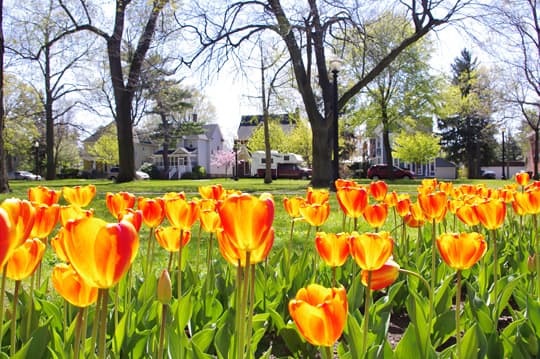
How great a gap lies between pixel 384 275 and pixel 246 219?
519mm

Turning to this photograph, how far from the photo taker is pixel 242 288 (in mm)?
1459

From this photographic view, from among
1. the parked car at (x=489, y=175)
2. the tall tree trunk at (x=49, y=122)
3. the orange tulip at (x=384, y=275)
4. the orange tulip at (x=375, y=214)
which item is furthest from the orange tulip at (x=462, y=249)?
the parked car at (x=489, y=175)

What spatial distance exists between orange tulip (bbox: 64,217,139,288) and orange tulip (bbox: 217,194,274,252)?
0.19 meters

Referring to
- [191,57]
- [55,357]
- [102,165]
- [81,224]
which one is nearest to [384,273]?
[81,224]

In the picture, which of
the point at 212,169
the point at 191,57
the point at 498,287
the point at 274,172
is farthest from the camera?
the point at 212,169

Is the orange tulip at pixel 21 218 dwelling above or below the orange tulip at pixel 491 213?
above

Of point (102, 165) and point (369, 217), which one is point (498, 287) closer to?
point (369, 217)

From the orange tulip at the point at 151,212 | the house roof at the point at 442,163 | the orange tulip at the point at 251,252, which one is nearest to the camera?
the orange tulip at the point at 251,252

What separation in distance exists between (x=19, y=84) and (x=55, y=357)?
39.7 metres

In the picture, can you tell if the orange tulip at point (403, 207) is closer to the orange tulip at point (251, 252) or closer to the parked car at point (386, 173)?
the orange tulip at point (251, 252)

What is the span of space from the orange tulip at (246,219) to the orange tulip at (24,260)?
0.66 m

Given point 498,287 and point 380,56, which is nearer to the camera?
point 498,287

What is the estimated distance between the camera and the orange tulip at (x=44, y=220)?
1.40m

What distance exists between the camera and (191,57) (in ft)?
44.9
